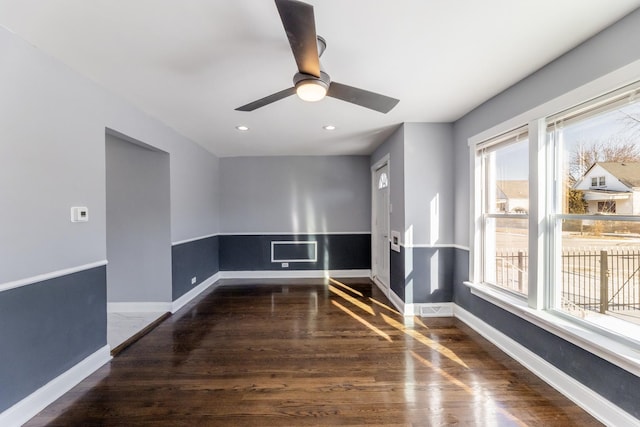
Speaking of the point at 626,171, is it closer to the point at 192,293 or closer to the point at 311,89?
the point at 311,89

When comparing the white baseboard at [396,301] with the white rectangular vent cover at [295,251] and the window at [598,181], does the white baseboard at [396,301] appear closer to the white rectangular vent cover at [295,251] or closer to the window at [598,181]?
the white rectangular vent cover at [295,251]

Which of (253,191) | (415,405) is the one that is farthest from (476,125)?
(253,191)

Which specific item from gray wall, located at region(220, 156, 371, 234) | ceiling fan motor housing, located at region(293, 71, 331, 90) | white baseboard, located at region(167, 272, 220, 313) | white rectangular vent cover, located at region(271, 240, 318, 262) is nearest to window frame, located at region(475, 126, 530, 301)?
ceiling fan motor housing, located at region(293, 71, 331, 90)

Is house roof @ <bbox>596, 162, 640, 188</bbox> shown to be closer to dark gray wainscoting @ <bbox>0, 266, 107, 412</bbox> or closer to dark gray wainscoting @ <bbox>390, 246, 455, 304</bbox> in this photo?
dark gray wainscoting @ <bbox>390, 246, 455, 304</bbox>

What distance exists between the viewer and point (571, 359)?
1837mm

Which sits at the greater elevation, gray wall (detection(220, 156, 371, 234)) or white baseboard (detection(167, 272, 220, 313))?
gray wall (detection(220, 156, 371, 234))

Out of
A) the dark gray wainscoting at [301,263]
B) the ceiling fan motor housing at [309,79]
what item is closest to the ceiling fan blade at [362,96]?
the ceiling fan motor housing at [309,79]

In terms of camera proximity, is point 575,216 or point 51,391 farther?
point 575,216

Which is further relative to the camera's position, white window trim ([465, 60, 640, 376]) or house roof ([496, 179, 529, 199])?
house roof ([496, 179, 529, 199])

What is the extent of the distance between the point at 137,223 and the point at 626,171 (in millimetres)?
4606

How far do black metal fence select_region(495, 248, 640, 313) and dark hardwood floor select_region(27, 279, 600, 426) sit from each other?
0.69 metres

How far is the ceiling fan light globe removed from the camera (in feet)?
5.30

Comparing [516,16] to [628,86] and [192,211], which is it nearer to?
[628,86]

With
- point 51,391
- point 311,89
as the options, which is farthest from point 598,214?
point 51,391
